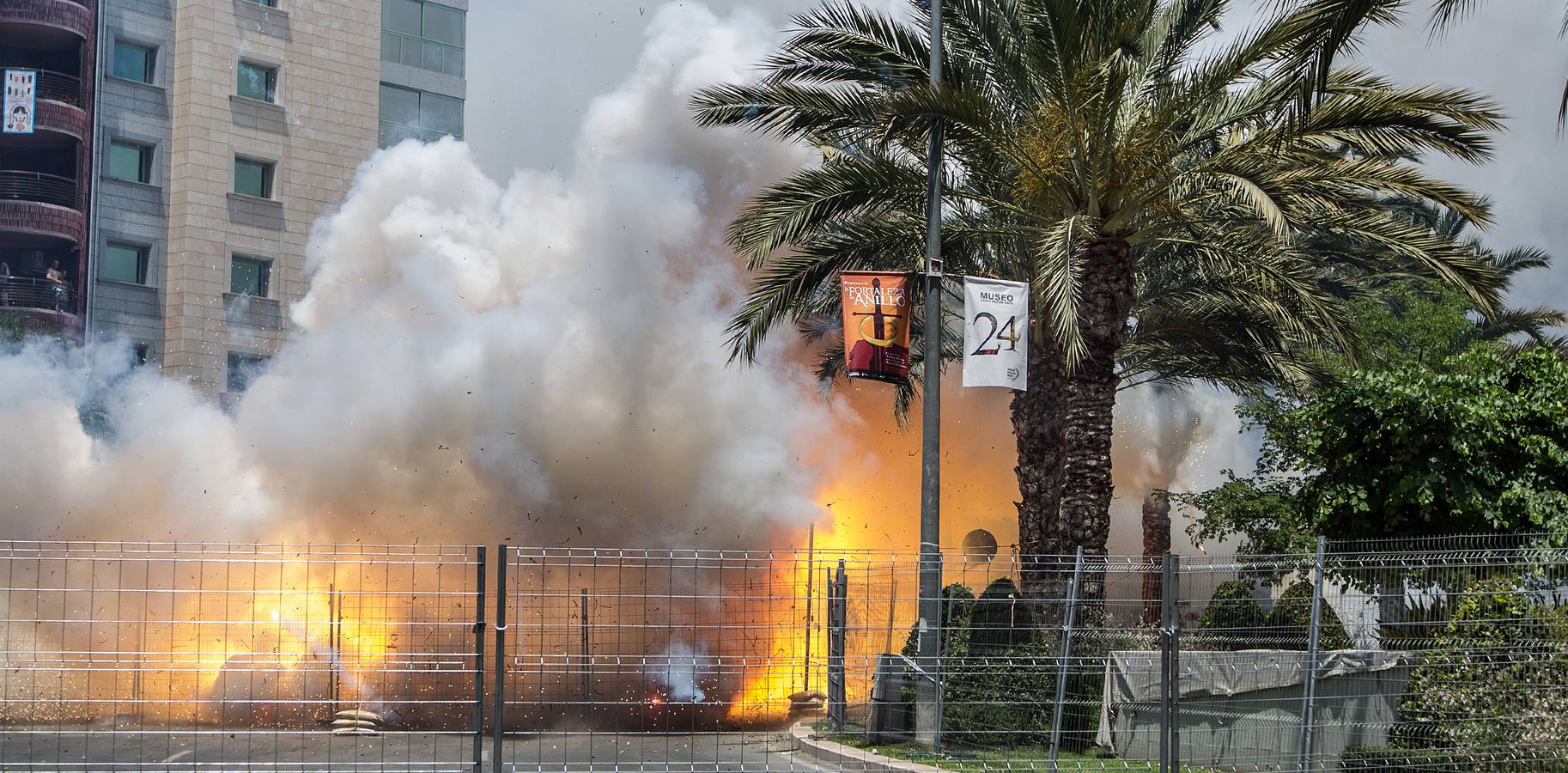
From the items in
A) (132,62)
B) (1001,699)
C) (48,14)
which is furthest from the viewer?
(132,62)

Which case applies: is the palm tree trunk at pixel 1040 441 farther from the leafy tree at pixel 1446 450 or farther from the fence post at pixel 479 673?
the fence post at pixel 479 673

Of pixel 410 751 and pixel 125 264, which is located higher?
pixel 125 264

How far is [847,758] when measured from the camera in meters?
14.3

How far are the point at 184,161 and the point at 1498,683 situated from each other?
3508 centimetres

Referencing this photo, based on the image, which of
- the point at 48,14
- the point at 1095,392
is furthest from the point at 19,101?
the point at 1095,392

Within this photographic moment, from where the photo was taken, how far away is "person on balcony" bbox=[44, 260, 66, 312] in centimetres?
3643

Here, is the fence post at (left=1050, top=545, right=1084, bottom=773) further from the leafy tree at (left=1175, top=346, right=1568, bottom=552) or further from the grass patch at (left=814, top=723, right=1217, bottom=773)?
the leafy tree at (left=1175, top=346, right=1568, bottom=552)

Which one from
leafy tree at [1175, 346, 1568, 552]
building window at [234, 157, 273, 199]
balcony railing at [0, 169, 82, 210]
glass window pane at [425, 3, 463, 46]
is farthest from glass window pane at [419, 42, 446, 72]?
leafy tree at [1175, 346, 1568, 552]

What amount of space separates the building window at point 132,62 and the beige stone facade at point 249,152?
2.00 ft

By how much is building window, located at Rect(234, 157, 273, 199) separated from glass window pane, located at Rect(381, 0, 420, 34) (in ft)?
18.3

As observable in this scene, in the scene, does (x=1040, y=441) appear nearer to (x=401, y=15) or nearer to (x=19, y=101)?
(x=19, y=101)

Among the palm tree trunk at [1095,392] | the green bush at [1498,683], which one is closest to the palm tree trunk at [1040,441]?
the palm tree trunk at [1095,392]

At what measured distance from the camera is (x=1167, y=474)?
40125 millimetres

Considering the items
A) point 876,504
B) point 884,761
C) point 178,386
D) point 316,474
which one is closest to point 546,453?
point 316,474
